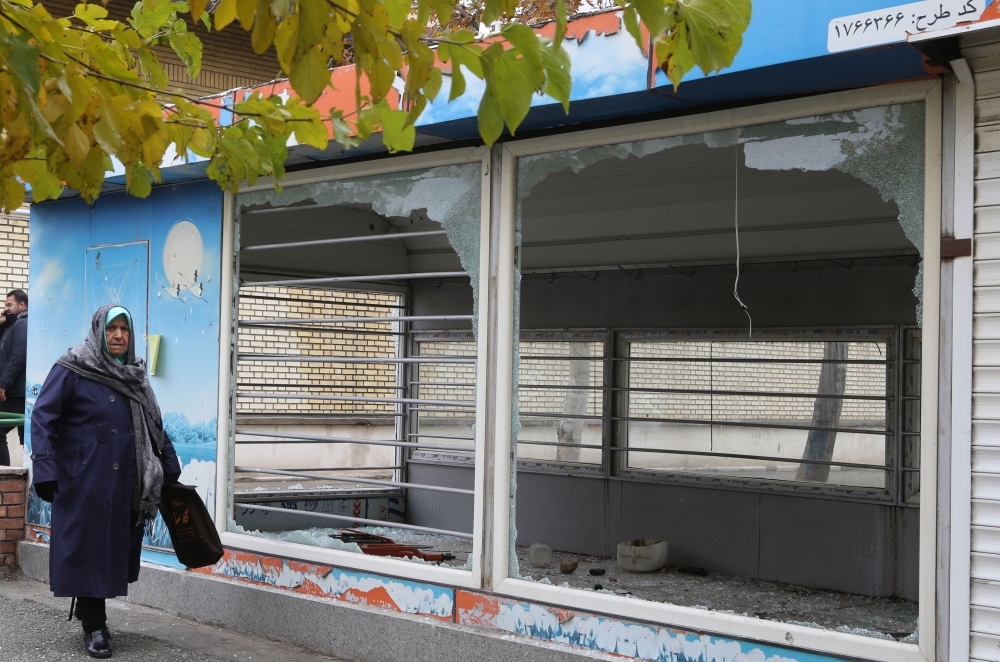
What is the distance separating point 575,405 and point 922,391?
5501 mm

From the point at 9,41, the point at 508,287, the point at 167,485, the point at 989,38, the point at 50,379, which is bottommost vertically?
the point at 167,485

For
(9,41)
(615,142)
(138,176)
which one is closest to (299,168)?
(615,142)

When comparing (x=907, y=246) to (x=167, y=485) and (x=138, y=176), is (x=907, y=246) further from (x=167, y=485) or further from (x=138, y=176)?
(x=138, y=176)

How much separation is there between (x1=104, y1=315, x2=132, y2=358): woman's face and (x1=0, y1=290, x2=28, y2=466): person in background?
13.2 feet

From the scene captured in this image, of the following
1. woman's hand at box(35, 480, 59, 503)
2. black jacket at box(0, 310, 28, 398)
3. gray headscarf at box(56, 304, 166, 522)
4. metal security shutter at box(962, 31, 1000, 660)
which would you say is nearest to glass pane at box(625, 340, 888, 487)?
metal security shutter at box(962, 31, 1000, 660)

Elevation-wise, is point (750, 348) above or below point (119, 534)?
above

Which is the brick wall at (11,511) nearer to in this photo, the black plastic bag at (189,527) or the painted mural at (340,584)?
the painted mural at (340,584)

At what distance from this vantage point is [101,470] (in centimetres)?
622

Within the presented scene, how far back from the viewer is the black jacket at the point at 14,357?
10062mm

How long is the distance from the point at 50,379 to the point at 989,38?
4.90 m

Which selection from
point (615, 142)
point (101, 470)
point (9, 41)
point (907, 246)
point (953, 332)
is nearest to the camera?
point (9, 41)

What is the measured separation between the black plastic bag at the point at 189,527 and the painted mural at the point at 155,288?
74 cm

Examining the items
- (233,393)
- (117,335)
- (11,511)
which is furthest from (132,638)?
(11,511)

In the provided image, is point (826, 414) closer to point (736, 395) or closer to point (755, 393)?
point (755, 393)
